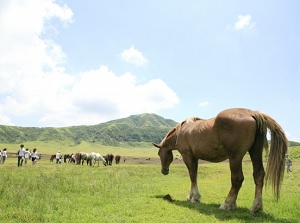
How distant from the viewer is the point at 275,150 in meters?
A: 9.33

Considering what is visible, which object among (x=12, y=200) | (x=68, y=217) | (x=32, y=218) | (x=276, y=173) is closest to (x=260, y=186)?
Result: (x=276, y=173)

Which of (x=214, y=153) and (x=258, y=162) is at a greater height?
→ (x=214, y=153)

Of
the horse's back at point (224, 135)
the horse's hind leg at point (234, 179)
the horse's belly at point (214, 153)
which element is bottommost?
the horse's hind leg at point (234, 179)

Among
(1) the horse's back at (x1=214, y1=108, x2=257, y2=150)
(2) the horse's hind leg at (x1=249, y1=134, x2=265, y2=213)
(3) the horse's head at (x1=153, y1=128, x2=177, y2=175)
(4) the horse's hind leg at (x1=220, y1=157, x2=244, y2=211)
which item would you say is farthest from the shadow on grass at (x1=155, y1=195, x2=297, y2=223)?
(3) the horse's head at (x1=153, y1=128, x2=177, y2=175)

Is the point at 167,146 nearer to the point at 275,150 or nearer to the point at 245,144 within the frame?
the point at 245,144

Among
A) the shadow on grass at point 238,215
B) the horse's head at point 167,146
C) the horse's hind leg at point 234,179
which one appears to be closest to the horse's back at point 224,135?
the horse's hind leg at point 234,179

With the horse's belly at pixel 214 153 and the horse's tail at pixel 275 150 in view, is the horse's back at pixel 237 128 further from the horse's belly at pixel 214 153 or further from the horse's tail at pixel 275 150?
the horse's belly at pixel 214 153

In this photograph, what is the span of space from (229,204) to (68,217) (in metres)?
5.13

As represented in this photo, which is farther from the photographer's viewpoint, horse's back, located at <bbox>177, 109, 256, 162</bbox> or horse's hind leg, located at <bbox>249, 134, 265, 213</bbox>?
horse's hind leg, located at <bbox>249, 134, 265, 213</bbox>

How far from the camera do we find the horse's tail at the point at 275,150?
9.17 m

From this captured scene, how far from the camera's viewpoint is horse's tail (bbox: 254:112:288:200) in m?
9.17

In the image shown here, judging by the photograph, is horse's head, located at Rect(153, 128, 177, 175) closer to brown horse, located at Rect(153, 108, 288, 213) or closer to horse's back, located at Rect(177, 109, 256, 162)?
horse's back, located at Rect(177, 109, 256, 162)

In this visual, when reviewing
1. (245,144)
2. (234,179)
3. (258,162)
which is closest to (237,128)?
(245,144)

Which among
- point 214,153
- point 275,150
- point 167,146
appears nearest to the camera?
point 275,150
